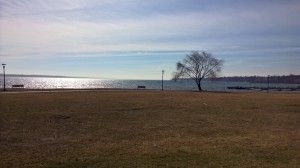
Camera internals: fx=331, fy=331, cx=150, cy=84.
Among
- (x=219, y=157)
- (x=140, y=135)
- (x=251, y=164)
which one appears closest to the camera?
(x=251, y=164)

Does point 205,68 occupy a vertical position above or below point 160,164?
above

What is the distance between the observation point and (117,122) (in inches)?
667

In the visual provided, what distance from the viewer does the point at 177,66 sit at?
76250 millimetres

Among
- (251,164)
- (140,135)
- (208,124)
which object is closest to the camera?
(251,164)

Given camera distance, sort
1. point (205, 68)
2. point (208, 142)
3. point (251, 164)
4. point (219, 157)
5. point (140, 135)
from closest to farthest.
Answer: point (251, 164), point (219, 157), point (208, 142), point (140, 135), point (205, 68)

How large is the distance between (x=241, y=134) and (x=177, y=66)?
62.7 meters

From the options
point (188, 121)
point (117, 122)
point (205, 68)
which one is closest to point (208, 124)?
point (188, 121)

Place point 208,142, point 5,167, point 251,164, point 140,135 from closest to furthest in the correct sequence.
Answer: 1. point 5,167
2. point 251,164
3. point 208,142
4. point 140,135

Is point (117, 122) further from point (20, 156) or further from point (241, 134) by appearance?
point (20, 156)

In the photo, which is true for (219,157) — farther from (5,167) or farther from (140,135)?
(5,167)

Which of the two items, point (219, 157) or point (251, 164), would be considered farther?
point (219, 157)

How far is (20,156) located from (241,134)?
8745 mm

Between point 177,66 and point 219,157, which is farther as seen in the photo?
point 177,66

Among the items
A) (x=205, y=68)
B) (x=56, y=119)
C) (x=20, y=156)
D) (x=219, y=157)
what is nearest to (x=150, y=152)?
(x=219, y=157)
